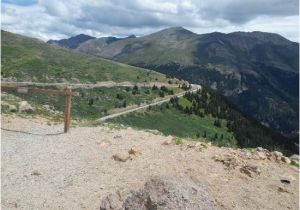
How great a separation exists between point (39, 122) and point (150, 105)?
93.6 m

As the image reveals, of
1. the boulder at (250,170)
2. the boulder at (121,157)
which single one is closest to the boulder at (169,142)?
the boulder at (121,157)

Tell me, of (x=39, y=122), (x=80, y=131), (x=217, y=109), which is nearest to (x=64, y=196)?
(x=80, y=131)

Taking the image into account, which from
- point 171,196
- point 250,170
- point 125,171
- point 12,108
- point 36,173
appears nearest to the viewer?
point 171,196

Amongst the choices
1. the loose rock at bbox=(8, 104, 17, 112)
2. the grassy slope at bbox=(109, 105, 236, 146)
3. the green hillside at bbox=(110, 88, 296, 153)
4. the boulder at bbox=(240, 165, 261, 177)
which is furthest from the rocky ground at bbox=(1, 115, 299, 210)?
the grassy slope at bbox=(109, 105, 236, 146)

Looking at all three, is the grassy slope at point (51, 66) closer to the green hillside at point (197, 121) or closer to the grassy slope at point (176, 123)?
the green hillside at point (197, 121)

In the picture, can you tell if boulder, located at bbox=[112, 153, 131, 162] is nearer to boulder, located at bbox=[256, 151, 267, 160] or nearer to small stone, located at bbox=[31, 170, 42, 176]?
small stone, located at bbox=[31, 170, 42, 176]

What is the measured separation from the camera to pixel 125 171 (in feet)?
58.8

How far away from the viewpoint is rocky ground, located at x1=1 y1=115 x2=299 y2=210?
15609mm

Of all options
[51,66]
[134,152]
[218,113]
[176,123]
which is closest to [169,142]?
[134,152]

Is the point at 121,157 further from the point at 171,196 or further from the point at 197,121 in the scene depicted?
the point at 197,121

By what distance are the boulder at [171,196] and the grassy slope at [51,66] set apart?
10935 centimetres

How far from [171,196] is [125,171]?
19.2ft

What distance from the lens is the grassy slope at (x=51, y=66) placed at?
126m

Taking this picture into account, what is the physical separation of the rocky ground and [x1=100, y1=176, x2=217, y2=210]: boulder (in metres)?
1.22
